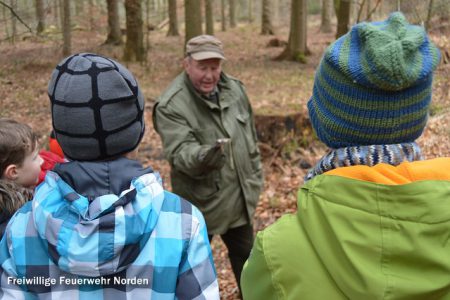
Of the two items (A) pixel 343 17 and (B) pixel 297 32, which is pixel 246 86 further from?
(A) pixel 343 17

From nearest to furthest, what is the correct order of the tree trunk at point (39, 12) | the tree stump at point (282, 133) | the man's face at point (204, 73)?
the man's face at point (204, 73) → the tree stump at point (282, 133) → the tree trunk at point (39, 12)

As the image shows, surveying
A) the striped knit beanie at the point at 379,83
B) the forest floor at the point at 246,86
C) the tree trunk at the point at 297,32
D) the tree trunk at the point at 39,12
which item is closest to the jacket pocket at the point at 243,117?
the forest floor at the point at 246,86

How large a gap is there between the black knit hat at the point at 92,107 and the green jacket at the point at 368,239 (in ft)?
2.22

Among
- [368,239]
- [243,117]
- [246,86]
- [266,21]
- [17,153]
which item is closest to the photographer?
[368,239]

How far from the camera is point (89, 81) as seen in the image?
5.41ft

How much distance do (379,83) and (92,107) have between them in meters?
0.97

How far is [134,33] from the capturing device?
52.3 feet

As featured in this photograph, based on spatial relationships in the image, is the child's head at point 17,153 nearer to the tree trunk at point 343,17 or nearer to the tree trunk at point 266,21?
the tree trunk at point 343,17

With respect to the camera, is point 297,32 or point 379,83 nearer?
point 379,83

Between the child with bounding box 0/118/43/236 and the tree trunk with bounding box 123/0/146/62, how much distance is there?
1397cm

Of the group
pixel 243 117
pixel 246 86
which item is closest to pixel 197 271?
pixel 243 117

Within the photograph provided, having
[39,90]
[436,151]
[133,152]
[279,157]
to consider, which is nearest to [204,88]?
[133,152]

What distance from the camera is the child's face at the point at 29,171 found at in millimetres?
2332

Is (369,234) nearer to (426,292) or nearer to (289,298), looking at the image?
(426,292)
